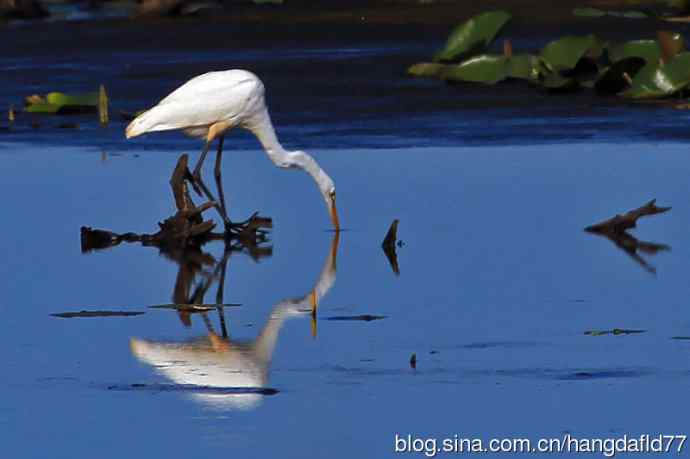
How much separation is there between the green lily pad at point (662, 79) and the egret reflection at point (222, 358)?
9.40m

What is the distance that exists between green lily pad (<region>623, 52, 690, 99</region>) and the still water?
3.75 m

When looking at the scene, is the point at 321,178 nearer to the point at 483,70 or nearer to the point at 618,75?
the point at 618,75

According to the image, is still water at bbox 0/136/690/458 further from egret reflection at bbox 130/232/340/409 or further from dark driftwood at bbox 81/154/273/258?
dark driftwood at bbox 81/154/273/258

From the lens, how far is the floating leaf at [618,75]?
20656 mm

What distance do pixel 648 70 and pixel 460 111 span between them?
6.06 feet

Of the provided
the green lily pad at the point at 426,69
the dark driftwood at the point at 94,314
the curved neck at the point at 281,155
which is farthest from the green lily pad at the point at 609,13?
the dark driftwood at the point at 94,314

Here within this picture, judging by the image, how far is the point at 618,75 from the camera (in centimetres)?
2075

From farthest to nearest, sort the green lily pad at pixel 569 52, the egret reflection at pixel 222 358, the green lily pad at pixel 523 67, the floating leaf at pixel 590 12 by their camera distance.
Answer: the floating leaf at pixel 590 12
the green lily pad at pixel 523 67
the green lily pad at pixel 569 52
the egret reflection at pixel 222 358

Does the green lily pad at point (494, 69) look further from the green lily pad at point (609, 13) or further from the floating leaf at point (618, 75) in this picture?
the green lily pad at point (609, 13)

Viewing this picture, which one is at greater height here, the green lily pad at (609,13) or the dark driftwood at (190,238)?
the dark driftwood at (190,238)

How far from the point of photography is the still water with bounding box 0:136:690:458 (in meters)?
8.41

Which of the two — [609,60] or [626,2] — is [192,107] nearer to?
[609,60]

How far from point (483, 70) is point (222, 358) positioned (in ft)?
40.9

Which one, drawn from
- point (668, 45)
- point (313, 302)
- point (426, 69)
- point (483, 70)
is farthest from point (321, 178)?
point (426, 69)
